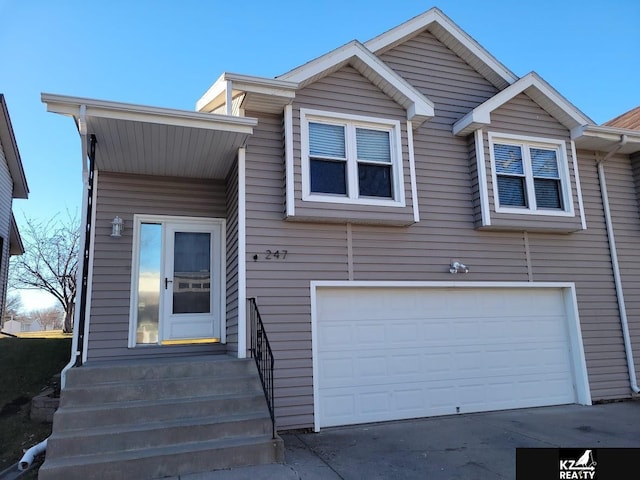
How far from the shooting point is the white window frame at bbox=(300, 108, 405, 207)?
20.0ft

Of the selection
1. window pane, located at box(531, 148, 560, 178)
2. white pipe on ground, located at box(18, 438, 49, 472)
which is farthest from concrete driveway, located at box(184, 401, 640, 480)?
window pane, located at box(531, 148, 560, 178)

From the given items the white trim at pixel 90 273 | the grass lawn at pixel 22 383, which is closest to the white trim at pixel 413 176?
the white trim at pixel 90 273

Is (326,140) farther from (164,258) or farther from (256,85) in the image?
(164,258)

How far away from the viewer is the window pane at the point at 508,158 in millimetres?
7250

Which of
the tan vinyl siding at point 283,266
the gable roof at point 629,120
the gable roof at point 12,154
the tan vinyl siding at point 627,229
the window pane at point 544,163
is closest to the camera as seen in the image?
the tan vinyl siding at point 283,266

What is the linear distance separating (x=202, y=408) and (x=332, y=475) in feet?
4.78

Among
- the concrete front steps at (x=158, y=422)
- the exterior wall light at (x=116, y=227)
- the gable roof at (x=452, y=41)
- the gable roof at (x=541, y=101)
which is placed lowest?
the concrete front steps at (x=158, y=422)

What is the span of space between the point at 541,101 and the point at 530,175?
1341 millimetres

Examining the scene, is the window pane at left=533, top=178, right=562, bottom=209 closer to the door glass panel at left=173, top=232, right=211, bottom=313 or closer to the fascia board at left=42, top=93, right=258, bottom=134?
the fascia board at left=42, top=93, right=258, bottom=134

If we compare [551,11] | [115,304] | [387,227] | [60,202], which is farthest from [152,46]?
[60,202]

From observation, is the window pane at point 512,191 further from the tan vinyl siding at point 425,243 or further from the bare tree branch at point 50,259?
the bare tree branch at point 50,259

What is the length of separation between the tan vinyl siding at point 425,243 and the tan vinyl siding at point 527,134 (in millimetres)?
46

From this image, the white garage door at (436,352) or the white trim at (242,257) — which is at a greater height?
the white trim at (242,257)

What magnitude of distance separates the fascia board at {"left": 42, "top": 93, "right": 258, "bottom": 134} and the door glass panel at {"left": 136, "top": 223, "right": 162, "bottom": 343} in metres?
1.99
